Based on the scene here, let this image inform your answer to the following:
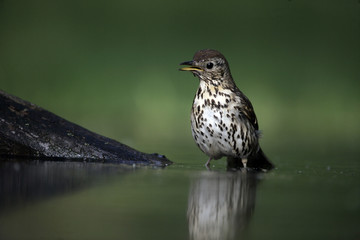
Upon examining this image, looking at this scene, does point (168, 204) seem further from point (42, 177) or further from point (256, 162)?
point (256, 162)

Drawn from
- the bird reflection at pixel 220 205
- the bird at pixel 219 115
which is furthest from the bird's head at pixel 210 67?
the bird reflection at pixel 220 205

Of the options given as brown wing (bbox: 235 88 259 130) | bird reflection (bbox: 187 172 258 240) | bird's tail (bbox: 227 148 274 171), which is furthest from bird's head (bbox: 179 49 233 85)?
bird reflection (bbox: 187 172 258 240)

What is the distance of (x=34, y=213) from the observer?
2773 mm

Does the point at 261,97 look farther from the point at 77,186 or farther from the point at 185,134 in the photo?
the point at 77,186

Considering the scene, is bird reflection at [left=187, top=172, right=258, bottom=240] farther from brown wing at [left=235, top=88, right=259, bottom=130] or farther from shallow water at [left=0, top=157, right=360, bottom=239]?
brown wing at [left=235, top=88, right=259, bottom=130]

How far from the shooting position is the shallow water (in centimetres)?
253

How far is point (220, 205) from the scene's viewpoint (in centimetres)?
313

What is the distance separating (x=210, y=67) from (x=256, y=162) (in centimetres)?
101

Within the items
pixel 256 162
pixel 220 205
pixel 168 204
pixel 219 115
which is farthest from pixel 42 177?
pixel 256 162

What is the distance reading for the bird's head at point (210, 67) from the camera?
516 centimetres

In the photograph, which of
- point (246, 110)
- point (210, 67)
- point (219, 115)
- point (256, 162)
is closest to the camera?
point (219, 115)

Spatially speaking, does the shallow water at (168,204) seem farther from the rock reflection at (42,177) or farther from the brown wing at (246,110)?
the brown wing at (246,110)

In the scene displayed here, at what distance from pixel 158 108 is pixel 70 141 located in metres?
6.72

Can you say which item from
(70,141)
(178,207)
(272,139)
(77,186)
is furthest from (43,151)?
(272,139)
